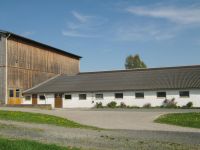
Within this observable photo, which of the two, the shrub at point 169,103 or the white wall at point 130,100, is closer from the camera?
the white wall at point 130,100

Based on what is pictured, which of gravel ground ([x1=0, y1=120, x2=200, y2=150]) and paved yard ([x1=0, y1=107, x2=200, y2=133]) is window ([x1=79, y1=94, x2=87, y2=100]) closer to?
paved yard ([x1=0, y1=107, x2=200, y2=133])

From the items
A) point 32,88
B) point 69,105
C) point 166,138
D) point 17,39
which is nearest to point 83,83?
point 69,105

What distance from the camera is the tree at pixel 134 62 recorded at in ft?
301

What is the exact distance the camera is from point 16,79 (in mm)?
44469

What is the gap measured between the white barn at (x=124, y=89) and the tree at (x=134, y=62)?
1685 inches

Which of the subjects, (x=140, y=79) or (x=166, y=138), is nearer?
(x=166, y=138)

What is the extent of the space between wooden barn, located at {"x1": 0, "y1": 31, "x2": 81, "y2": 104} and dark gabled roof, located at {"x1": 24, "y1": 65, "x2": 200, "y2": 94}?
70.6 inches

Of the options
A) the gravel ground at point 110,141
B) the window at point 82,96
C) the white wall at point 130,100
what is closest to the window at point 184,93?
the white wall at point 130,100

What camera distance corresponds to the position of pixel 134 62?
93188mm

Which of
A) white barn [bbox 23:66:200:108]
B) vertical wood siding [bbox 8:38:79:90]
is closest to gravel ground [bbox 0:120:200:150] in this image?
white barn [bbox 23:66:200:108]

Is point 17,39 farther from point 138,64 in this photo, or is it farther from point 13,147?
point 138,64

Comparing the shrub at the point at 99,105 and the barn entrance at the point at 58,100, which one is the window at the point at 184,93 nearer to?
the shrub at the point at 99,105

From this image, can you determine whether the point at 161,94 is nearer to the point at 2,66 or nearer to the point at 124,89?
the point at 124,89

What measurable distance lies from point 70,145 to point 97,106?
29830 millimetres
